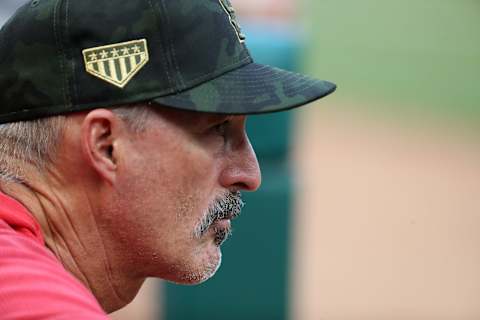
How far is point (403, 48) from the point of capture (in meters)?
9.93

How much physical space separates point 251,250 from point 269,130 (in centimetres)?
74

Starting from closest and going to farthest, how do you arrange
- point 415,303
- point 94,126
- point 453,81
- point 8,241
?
point 8,241 → point 94,126 → point 415,303 → point 453,81

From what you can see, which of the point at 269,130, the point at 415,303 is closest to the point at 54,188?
the point at 269,130

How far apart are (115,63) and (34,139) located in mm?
265

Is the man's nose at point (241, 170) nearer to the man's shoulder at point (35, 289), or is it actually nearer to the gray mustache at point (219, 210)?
the gray mustache at point (219, 210)

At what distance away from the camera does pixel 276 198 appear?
20.1 feet

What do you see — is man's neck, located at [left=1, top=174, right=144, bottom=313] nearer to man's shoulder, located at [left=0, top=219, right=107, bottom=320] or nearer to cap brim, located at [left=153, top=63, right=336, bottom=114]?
man's shoulder, located at [left=0, top=219, right=107, bottom=320]

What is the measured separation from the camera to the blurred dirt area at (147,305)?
252 inches

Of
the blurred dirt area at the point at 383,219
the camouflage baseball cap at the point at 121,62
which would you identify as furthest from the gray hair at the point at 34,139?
the blurred dirt area at the point at 383,219

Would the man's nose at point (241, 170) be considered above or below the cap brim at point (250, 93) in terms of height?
below

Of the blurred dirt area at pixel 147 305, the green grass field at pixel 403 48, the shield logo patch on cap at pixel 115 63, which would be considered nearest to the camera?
the shield logo patch on cap at pixel 115 63

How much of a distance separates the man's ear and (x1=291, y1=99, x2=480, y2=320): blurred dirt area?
12.7 ft

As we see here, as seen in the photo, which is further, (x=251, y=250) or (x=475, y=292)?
(x=475, y=292)

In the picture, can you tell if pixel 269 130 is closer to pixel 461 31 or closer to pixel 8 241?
pixel 8 241
